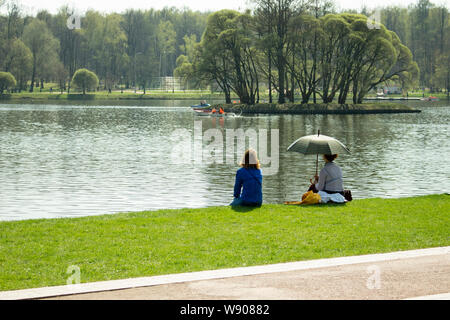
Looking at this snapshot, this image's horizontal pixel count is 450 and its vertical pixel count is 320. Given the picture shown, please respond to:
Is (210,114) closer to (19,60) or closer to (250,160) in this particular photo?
(250,160)

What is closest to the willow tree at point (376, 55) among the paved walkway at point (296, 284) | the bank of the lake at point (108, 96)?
the bank of the lake at point (108, 96)

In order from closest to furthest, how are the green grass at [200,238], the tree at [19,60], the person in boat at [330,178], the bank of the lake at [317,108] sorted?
the green grass at [200,238] → the person in boat at [330,178] → the bank of the lake at [317,108] → the tree at [19,60]

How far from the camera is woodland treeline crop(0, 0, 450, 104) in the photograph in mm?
83188

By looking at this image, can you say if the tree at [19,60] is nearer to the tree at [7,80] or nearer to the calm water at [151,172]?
the tree at [7,80]

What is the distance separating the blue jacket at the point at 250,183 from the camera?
1325 cm

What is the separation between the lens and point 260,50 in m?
84.6

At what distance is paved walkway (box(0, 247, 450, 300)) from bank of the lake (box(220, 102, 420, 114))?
7730cm

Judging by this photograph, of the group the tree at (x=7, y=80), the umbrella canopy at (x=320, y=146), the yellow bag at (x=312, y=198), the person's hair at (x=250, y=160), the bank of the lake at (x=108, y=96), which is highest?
the tree at (x=7, y=80)

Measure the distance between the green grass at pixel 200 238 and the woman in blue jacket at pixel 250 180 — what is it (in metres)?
0.32

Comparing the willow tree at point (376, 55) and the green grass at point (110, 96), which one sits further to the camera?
the green grass at point (110, 96)

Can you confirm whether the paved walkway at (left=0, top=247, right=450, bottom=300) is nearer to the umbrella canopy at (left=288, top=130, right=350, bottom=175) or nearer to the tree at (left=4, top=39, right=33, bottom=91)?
the umbrella canopy at (left=288, top=130, right=350, bottom=175)

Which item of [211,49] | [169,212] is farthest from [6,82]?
[169,212]

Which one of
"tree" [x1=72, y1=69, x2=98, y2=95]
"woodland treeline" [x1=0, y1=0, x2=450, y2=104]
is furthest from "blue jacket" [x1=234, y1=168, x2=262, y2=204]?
"tree" [x1=72, y1=69, x2=98, y2=95]
